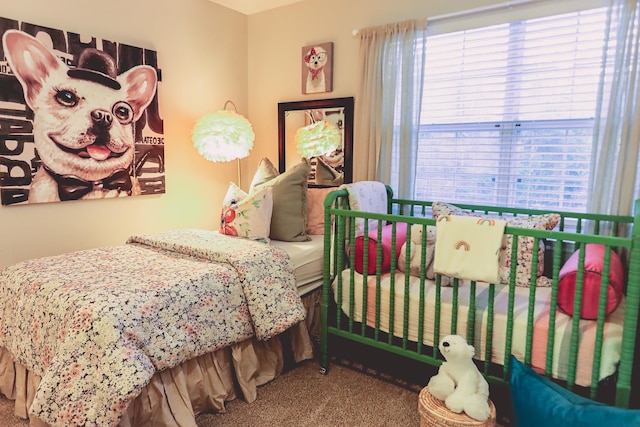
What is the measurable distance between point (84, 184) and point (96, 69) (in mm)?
691

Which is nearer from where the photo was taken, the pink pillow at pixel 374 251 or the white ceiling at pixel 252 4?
the pink pillow at pixel 374 251

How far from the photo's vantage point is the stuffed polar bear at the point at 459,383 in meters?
1.59

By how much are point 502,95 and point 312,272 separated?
1505 millimetres

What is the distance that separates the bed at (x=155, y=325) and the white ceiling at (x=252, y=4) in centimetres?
165

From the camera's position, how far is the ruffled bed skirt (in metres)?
1.71

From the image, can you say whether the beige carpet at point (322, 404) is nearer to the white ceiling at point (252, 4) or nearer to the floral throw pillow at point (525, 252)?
the floral throw pillow at point (525, 252)

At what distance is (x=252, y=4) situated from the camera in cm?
329

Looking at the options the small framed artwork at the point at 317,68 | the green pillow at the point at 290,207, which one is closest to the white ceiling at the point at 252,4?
the small framed artwork at the point at 317,68

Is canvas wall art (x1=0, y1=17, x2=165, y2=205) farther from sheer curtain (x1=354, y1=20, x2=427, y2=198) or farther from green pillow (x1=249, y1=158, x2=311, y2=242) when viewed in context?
sheer curtain (x1=354, y1=20, x2=427, y2=198)

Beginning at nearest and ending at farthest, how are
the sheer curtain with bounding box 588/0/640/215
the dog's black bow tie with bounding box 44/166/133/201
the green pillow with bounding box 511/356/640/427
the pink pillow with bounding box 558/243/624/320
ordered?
the green pillow with bounding box 511/356/640/427 < the pink pillow with bounding box 558/243/624/320 < the sheer curtain with bounding box 588/0/640/215 < the dog's black bow tie with bounding box 44/166/133/201

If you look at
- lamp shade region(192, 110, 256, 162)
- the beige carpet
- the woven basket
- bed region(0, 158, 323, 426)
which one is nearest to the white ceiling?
lamp shade region(192, 110, 256, 162)

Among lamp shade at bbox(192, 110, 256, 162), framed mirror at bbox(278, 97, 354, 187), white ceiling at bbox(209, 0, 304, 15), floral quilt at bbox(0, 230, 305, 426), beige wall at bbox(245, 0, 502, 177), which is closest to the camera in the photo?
floral quilt at bbox(0, 230, 305, 426)

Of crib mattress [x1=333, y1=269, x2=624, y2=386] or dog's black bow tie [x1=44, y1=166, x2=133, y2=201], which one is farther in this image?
dog's black bow tie [x1=44, y1=166, x2=133, y2=201]

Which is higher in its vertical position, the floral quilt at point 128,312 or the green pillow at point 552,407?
the floral quilt at point 128,312
